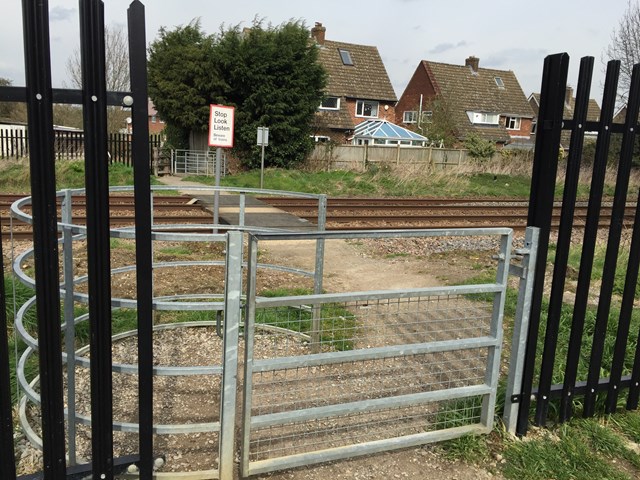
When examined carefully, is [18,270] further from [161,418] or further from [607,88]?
[607,88]

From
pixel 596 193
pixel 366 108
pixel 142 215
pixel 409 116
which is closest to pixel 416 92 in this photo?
pixel 409 116

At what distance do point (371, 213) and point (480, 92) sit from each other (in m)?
38.3

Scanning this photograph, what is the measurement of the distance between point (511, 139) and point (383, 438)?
48713 millimetres

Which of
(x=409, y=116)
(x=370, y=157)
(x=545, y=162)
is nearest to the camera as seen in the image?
(x=545, y=162)

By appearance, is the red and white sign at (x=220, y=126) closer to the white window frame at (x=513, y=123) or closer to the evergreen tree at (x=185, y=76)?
the evergreen tree at (x=185, y=76)

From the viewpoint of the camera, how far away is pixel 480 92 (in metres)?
48.8

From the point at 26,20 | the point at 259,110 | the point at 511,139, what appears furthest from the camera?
the point at 511,139

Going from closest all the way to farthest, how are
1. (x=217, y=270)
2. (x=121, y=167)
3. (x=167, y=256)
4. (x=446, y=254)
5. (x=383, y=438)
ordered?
(x=383, y=438), (x=217, y=270), (x=167, y=256), (x=446, y=254), (x=121, y=167)

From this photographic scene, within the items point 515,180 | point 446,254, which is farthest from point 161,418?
point 515,180

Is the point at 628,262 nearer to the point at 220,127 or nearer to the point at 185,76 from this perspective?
the point at 220,127

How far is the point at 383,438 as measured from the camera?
359 cm

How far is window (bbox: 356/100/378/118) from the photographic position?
4084 centimetres

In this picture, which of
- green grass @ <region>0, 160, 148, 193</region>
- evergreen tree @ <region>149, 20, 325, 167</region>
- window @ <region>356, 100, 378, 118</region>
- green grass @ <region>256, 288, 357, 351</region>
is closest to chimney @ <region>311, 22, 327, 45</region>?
window @ <region>356, 100, 378, 118</region>

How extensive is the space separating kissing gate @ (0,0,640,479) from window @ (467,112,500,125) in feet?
146
